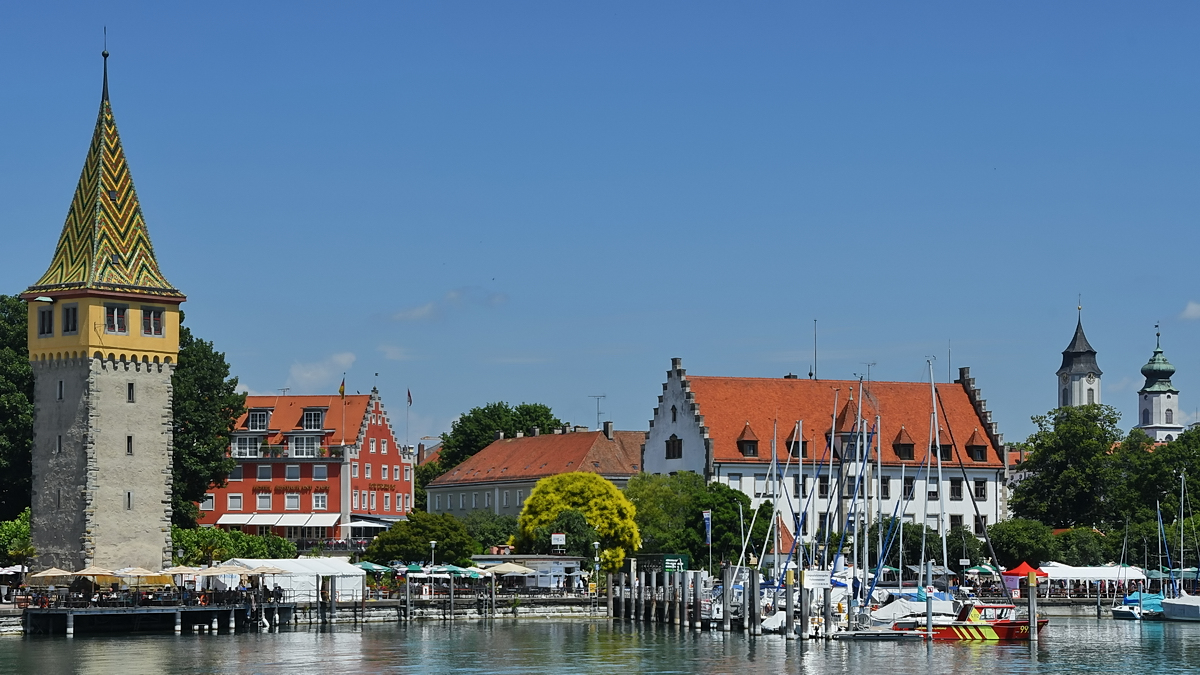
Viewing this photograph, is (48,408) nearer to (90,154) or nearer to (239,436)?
(90,154)

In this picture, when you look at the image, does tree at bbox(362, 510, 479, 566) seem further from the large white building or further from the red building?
the red building

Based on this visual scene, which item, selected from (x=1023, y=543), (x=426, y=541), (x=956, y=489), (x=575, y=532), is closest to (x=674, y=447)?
(x=956, y=489)

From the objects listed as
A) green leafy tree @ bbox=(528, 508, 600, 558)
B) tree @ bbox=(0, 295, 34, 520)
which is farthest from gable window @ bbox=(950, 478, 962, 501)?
tree @ bbox=(0, 295, 34, 520)

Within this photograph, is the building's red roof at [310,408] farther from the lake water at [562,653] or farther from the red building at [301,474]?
Result: the lake water at [562,653]

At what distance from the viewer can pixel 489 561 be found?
9700 centimetres

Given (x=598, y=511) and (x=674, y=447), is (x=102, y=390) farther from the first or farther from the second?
(x=674, y=447)

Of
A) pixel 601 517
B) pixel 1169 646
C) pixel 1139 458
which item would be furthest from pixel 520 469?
pixel 1169 646

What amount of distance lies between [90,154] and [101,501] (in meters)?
15.2

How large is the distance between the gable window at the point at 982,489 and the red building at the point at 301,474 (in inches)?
1447

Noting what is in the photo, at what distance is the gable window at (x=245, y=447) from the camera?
403ft

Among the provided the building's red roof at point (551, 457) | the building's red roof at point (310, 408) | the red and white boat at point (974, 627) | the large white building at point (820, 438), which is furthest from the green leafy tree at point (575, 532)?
the building's red roof at point (310, 408)

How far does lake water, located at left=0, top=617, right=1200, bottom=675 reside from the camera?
59562 millimetres

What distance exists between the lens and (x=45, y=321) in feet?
267

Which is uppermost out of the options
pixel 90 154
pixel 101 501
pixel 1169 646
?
pixel 90 154
